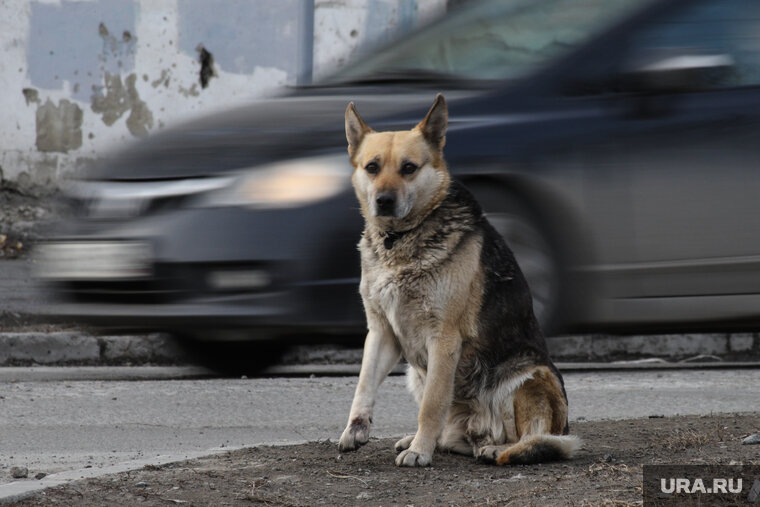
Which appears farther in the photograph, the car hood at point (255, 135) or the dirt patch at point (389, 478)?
the car hood at point (255, 135)

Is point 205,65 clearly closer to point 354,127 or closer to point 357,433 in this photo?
point 354,127

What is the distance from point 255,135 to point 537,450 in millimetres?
2664

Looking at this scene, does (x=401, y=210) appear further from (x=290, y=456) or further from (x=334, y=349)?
(x=334, y=349)

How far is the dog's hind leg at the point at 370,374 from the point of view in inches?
163

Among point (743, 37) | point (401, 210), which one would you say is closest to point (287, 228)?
point (401, 210)

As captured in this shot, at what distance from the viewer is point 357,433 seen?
13.5 feet

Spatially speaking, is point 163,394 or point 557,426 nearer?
point 557,426

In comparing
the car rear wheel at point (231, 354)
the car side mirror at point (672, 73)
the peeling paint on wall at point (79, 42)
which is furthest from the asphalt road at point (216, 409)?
the peeling paint on wall at point (79, 42)

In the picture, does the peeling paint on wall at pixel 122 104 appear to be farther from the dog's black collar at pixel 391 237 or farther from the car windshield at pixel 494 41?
the dog's black collar at pixel 391 237

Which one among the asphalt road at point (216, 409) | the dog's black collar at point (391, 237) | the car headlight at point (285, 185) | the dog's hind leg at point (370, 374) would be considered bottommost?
the asphalt road at point (216, 409)

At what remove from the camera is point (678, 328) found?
20.8ft

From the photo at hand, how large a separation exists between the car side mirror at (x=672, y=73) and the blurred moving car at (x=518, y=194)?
0.4 inches

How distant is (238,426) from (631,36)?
290cm

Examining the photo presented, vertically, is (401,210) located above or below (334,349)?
above
